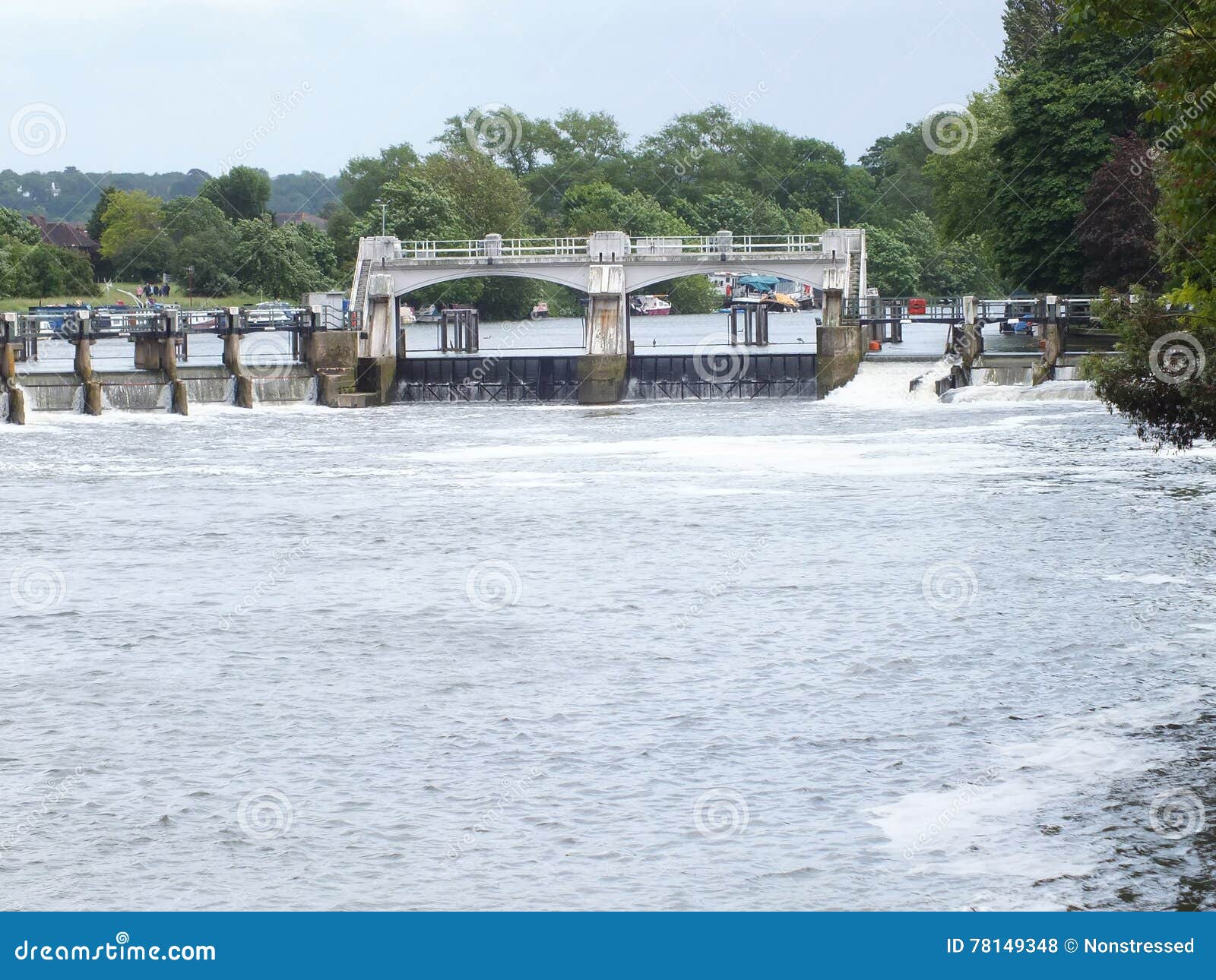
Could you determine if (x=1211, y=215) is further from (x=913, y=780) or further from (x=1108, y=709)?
(x=913, y=780)

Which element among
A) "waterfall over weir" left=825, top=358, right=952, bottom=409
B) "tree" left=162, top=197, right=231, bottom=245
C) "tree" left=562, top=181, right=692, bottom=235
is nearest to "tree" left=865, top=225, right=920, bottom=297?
"tree" left=562, top=181, right=692, bottom=235

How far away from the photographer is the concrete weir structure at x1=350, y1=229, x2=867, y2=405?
74125 millimetres

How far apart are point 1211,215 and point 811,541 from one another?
14.1 m

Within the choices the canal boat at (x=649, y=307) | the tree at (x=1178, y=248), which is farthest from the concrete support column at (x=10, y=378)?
the canal boat at (x=649, y=307)

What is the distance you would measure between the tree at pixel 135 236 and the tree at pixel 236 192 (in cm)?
567

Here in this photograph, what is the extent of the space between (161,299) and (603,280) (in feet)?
247

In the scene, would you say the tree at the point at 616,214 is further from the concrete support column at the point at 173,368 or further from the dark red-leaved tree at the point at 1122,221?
the concrete support column at the point at 173,368

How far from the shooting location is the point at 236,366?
71.6 meters

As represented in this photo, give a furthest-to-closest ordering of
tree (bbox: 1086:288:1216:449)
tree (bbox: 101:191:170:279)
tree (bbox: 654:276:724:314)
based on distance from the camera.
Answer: tree (bbox: 654:276:724:314)
tree (bbox: 101:191:170:279)
tree (bbox: 1086:288:1216:449)

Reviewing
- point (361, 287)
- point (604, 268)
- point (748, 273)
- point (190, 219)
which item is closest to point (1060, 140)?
point (748, 273)

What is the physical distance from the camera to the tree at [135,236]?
157375 mm

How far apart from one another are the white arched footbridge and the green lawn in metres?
58.8

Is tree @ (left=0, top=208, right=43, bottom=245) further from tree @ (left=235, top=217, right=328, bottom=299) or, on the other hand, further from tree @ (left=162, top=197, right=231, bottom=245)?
tree @ (left=235, top=217, right=328, bottom=299)

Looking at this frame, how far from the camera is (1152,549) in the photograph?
3172cm
